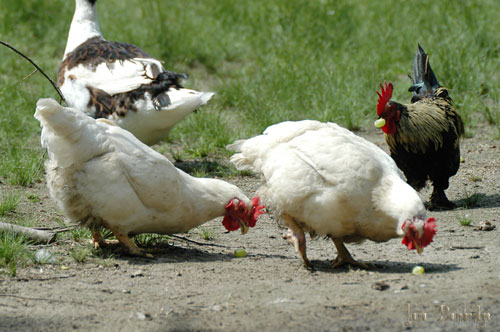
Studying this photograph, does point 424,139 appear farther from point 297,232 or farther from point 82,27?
point 82,27

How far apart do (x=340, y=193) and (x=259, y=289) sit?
77 cm

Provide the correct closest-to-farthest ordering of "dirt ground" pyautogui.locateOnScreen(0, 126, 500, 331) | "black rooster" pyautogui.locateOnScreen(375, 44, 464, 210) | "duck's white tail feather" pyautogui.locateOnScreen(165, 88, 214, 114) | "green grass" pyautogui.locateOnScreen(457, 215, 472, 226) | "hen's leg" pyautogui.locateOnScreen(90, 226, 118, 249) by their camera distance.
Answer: "dirt ground" pyautogui.locateOnScreen(0, 126, 500, 331) → "hen's leg" pyautogui.locateOnScreen(90, 226, 118, 249) → "green grass" pyautogui.locateOnScreen(457, 215, 472, 226) → "black rooster" pyautogui.locateOnScreen(375, 44, 464, 210) → "duck's white tail feather" pyautogui.locateOnScreen(165, 88, 214, 114)

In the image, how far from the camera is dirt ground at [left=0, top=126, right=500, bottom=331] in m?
3.52

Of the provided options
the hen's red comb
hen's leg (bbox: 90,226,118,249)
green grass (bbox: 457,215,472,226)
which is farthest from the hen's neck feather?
green grass (bbox: 457,215,472,226)

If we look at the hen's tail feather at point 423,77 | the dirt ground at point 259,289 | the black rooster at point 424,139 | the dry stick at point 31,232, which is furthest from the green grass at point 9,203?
the hen's tail feather at point 423,77

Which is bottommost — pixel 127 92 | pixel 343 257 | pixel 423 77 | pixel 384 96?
pixel 343 257

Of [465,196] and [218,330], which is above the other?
[465,196]

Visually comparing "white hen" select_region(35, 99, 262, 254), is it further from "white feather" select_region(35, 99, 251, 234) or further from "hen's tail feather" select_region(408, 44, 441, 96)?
"hen's tail feather" select_region(408, 44, 441, 96)

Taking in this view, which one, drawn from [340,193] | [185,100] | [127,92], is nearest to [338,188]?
[340,193]

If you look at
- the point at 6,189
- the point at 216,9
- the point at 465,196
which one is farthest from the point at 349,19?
the point at 6,189

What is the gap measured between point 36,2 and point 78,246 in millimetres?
7228

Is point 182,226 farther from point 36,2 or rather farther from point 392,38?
point 36,2

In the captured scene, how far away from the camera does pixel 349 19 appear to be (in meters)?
10.7

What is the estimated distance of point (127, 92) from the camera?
6742 mm
